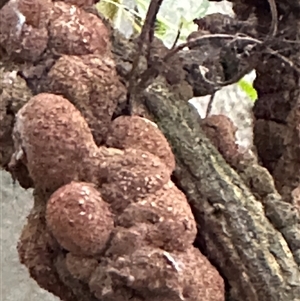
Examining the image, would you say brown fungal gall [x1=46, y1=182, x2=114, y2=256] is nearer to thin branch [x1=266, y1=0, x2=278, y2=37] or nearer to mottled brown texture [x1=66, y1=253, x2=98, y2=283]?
mottled brown texture [x1=66, y1=253, x2=98, y2=283]

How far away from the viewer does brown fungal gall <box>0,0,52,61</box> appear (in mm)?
521

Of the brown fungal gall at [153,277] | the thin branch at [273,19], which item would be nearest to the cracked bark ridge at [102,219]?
the brown fungal gall at [153,277]

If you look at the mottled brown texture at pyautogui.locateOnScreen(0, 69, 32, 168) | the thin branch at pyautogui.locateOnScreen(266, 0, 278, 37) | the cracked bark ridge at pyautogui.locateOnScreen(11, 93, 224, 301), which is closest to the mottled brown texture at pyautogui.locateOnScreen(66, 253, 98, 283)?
the cracked bark ridge at pyautogui.locateOnScreen(11, 93, 224, 301)

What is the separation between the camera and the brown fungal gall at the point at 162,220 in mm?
469

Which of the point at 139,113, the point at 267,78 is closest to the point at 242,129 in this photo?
the point at 267,78

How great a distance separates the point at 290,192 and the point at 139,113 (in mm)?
165

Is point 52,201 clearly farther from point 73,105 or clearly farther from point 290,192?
point 290,192

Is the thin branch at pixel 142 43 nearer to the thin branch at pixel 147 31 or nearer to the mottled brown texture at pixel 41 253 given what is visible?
the thin branch at pixel 147 31

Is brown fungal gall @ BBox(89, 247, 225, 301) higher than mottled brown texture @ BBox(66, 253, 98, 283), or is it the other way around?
brown fungal gall @ BBox(89, 247, 225, 301)

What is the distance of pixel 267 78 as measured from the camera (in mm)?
636

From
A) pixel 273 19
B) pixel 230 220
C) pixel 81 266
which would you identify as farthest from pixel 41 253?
pixel 273 19

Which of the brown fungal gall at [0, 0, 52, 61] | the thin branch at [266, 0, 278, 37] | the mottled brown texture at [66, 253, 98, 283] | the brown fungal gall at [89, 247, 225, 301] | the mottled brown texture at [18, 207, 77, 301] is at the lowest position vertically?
the mottled brown texture at [18, 207, 77, 301]

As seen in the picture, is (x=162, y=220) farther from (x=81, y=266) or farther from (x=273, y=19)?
(x=273, y=19)

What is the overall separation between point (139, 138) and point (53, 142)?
66 millimetres
